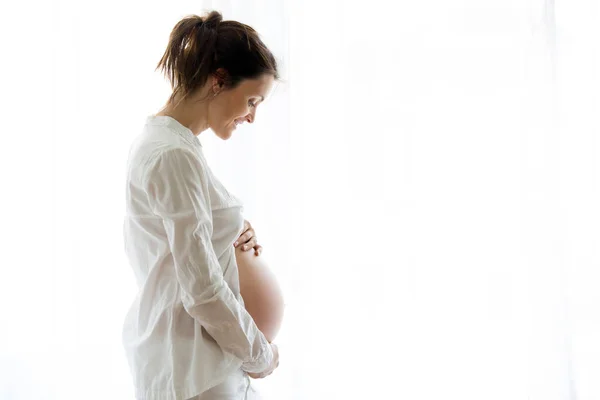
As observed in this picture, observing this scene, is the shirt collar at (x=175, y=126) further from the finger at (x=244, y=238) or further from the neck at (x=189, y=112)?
the finger at (x=244, y=238)

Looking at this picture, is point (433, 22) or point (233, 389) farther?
point (433, 22)

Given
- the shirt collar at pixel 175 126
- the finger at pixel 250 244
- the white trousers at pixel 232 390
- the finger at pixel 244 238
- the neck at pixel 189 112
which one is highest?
the neck at pixel 189 112

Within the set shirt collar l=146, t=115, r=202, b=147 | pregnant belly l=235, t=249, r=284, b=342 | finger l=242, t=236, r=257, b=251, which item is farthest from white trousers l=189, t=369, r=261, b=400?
shirt collar l=146, t=115, r=202, b=147

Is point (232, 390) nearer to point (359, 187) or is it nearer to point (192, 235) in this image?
point (192, 235)

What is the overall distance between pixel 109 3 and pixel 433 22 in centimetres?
98

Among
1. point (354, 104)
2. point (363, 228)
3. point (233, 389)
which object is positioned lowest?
point (233, 389)

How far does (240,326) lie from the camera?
1.06m

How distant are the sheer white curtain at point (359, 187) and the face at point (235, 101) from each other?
763 mm

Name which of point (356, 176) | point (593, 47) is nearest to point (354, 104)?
point (356, 176)

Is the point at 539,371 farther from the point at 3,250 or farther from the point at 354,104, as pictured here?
the point at 3,250

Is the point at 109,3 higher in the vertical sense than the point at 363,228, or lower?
higher

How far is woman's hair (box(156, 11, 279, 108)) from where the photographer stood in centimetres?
109

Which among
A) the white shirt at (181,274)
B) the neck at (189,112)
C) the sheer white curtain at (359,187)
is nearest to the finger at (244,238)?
the white shirt at (181,274)

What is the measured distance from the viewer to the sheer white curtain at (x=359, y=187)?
1.96 meters
